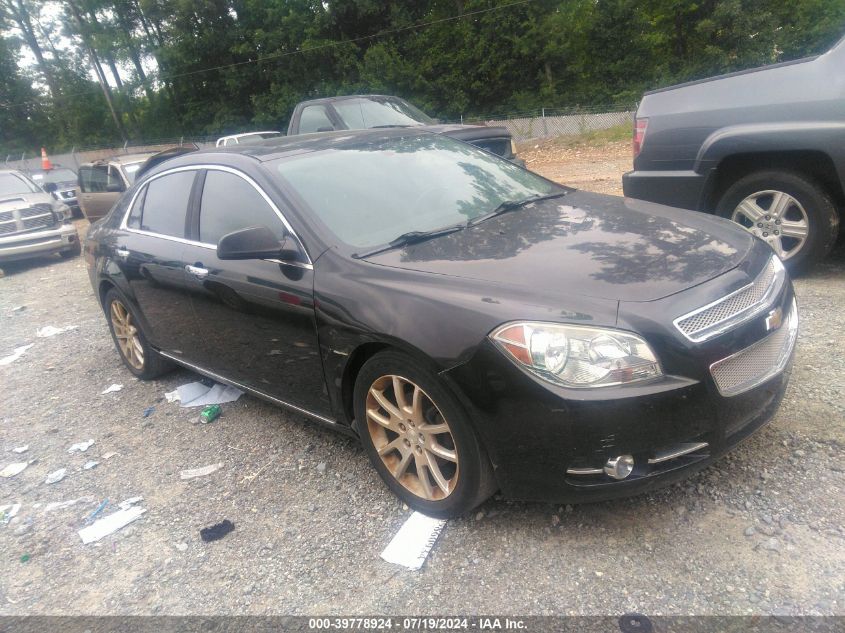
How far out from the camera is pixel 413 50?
1191 inches

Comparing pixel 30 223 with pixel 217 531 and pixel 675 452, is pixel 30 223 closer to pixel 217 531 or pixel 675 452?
pixel 217 531

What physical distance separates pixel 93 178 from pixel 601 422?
1244cm

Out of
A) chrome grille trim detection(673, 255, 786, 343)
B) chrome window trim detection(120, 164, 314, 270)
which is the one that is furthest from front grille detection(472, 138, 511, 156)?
chrome grille trim detection(673, 255, 786, 343)

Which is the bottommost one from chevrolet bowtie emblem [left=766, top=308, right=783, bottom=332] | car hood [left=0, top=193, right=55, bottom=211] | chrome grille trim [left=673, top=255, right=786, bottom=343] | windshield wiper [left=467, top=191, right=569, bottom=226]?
chevrolet bowtie emblem [left=766, top=308, right=783, bottom=332]

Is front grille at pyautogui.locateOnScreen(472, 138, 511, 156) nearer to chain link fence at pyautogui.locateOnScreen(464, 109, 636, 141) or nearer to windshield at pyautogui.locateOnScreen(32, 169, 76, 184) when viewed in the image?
chain link fence at pyautogui.locateOnScreen(464, 109, 636, 141)

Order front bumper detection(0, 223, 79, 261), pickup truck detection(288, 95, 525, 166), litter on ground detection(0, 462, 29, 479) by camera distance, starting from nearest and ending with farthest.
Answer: litter on ground detection(0, 462, 29, 479), pickup truck detection(288, 95, 525, 166), front bumper detection(0, 223, 79, 261)

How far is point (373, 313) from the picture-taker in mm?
2711

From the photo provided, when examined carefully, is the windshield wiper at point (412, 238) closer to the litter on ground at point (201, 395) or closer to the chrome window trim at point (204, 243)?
the chrome window trim at point (204, 243)

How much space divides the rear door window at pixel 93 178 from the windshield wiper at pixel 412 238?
10416 millimetres

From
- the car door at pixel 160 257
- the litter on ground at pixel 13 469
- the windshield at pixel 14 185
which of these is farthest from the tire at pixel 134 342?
the windshield at pixel 14 185

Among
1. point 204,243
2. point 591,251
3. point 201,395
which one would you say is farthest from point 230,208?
point 591,251

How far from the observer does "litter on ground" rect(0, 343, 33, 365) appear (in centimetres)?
606

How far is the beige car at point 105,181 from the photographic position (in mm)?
11203

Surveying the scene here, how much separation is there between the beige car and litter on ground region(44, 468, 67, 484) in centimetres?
817
